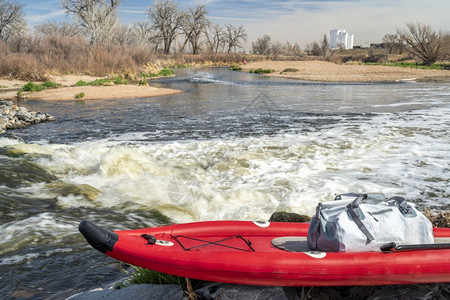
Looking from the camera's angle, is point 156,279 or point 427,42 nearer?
point 156,279

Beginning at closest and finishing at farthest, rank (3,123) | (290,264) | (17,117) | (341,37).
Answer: (290,264), (3,123), (17,117), (341,37)

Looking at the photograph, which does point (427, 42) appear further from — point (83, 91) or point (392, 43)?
point (83, 91)

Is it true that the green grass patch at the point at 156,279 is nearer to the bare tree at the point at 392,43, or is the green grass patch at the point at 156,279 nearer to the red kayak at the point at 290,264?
the red kayak at the point at 290,264

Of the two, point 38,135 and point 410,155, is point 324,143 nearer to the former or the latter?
point 410,155

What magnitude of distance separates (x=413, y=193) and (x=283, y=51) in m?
68.3

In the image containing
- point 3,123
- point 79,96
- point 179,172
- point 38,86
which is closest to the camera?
point 179,172

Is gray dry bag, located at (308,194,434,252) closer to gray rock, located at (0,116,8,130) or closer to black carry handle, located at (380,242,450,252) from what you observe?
black carry handle, located at (380,242,450,252)

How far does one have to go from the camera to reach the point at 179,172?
715cm

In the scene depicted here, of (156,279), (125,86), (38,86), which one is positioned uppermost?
(38,86)

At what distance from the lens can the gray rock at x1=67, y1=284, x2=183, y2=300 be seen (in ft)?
8.86

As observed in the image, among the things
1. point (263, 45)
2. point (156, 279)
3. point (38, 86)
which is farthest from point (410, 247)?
point (263, 45)

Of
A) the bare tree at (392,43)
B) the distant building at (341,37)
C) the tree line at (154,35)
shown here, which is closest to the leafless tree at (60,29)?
Answer: the tree line at (154,35)

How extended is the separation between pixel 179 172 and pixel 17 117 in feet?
24.4

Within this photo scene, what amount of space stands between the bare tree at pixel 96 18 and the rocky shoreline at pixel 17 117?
77.1ft
